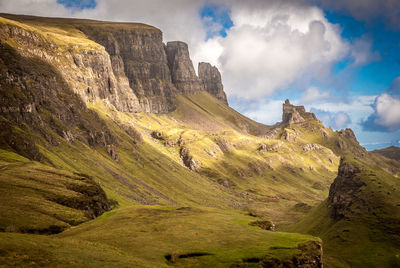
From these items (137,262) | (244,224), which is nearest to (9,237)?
(137,262)

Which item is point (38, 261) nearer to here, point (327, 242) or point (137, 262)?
point (137, 262)

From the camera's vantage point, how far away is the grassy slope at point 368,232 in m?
139

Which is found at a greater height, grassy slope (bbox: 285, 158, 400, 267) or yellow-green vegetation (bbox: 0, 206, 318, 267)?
yellow-green vegetation (bbox: 0, 206, 318, 267)

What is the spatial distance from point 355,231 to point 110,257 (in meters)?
158

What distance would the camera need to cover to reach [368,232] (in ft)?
523

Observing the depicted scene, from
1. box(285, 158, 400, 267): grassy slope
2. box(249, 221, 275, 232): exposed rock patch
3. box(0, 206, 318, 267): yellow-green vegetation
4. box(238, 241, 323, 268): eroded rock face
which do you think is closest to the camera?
box(0, 206, 318, 267): yellow-green vegetation

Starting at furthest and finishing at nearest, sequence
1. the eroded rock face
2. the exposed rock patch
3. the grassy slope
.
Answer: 1. the grassy slope
2. the exposed rock patch
3. the eroded rock face

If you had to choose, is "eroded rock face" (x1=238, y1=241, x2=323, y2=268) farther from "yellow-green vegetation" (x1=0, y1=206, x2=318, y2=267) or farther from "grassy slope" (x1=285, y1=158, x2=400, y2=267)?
"grassy slope" (x1=285, y1=158, x2=400, y2=267)

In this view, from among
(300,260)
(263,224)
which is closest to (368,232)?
(263,224)

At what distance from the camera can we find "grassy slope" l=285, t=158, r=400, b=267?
5463 inches

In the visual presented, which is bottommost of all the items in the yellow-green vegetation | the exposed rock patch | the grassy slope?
the grassy slope

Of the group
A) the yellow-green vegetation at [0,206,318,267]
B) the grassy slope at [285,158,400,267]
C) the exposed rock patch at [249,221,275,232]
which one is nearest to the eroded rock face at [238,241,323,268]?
the yellow-green vegetation at [0,206,318,267]

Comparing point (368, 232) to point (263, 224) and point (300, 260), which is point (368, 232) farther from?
point (300, 260)

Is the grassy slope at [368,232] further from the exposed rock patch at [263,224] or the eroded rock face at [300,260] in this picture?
the eroded rock face at [300,260]
